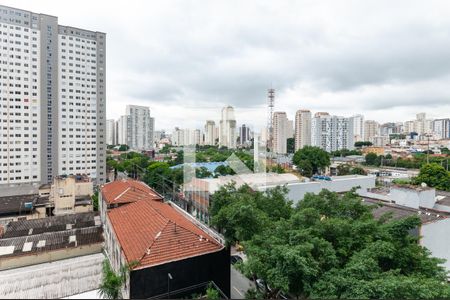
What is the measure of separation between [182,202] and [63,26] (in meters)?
22.7

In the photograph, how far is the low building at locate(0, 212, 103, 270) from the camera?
9453 millimetres

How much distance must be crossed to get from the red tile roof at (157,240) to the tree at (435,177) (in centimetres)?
2073

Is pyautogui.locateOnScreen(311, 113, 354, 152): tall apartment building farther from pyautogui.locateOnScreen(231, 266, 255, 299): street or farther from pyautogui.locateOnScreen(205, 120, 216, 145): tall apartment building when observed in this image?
pyautogui.locateOnScreen(231, 266, 255, 299): street

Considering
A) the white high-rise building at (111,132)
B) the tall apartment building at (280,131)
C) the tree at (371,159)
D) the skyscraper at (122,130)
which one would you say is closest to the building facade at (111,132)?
the white high-rise building at (111,132)

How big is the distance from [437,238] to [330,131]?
154 ft

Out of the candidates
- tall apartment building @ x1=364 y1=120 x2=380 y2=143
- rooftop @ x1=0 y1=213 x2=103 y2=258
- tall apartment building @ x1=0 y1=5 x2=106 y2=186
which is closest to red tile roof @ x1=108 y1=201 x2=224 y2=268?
rooftop @ x1=0 y1=213 x2=103 y2=258

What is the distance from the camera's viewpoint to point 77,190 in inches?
766

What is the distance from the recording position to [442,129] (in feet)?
240

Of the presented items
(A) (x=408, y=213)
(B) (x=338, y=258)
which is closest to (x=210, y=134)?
(A) (x=408, y=213)

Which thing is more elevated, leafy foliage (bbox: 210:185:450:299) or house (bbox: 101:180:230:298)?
leafy foliage (bbox: 210:185:450:299)

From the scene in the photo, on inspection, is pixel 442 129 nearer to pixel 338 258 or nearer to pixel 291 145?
pixel 291 145

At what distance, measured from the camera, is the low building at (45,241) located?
9453 millimetres

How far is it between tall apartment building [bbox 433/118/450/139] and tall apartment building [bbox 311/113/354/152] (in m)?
39.2

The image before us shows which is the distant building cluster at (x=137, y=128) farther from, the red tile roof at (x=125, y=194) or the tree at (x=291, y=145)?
the red tile roof at (x=125, y=194)
